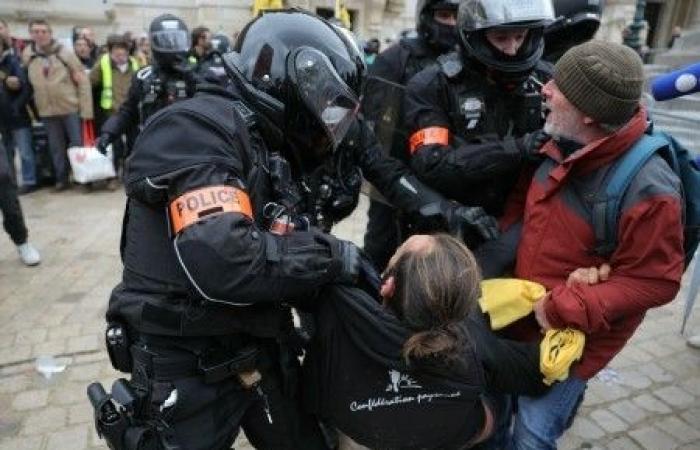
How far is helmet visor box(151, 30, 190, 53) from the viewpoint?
18.2 feet

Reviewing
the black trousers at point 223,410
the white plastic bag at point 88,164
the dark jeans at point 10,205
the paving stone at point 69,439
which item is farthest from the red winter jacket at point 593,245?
the white plastic bag at point 88,164

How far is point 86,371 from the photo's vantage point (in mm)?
3529

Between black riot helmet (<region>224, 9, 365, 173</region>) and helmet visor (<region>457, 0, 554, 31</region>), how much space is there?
29.1 inches

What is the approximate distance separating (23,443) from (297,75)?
2.45 m

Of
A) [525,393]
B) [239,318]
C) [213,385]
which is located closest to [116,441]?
[213,385]

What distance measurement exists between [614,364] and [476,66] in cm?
241

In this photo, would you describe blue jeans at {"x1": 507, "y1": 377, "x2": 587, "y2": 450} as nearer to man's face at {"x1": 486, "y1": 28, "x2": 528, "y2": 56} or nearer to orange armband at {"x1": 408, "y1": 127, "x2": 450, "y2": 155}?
orange armband at {"x1": 408, "y1": 127, "x2": 450, "y2": 155}

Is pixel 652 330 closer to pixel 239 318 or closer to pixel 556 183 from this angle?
pixel 556 183

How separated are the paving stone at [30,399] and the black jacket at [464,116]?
2.48 meters

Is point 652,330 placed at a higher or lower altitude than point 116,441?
lower

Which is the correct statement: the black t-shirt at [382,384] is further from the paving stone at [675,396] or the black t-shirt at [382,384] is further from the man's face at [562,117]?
the paving stone at [675,396]

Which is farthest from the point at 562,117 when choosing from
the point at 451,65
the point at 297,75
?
the point at 297,75

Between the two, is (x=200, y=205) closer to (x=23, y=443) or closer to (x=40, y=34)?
(x=23, y=443)

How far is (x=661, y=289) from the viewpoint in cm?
179
